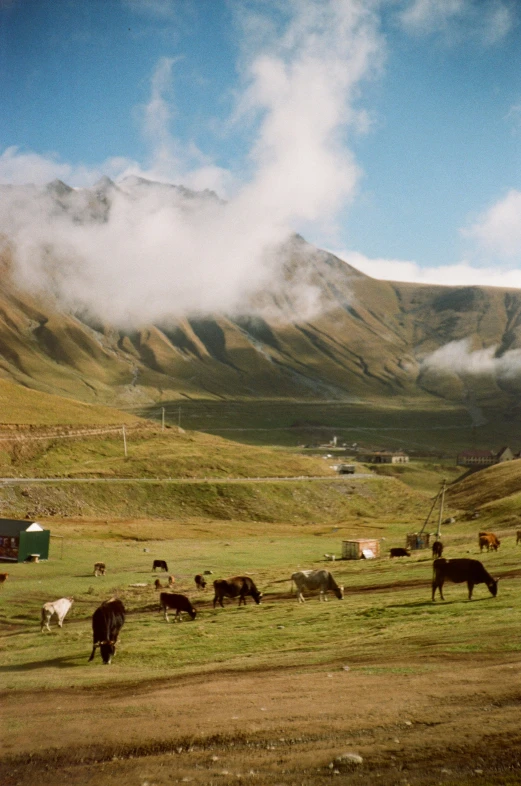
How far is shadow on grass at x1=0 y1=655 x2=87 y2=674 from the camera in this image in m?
24.0

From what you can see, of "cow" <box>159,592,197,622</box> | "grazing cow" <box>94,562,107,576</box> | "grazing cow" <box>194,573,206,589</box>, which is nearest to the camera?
"cow" <box>159,592,197,622</box>

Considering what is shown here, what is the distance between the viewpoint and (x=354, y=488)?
126375 millimetres

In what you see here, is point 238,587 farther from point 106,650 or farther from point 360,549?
point 360,549

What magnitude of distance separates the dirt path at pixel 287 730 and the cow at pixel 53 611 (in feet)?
43.2

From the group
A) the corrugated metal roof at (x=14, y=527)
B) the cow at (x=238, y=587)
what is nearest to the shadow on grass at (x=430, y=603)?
the cow at (x=238, y=587)

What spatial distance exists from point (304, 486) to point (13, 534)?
67.5 meters

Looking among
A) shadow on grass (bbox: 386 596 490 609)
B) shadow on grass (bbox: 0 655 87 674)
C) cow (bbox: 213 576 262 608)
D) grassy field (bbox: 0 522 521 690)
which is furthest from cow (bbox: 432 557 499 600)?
shadow on grass (bbox: 0 655 87 674)

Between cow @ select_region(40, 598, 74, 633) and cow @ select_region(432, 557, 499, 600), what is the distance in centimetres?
1641

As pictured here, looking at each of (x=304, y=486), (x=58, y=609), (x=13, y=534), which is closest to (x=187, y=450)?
(x=304, y=486)

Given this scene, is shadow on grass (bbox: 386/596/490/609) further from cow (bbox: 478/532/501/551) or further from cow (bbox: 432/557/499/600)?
cow (bbox: 478/532/501/551)

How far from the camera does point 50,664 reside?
2458 centimetres

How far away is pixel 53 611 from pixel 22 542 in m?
28.2

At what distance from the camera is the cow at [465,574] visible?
2962cm

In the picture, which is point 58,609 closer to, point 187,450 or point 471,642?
point 471,642
